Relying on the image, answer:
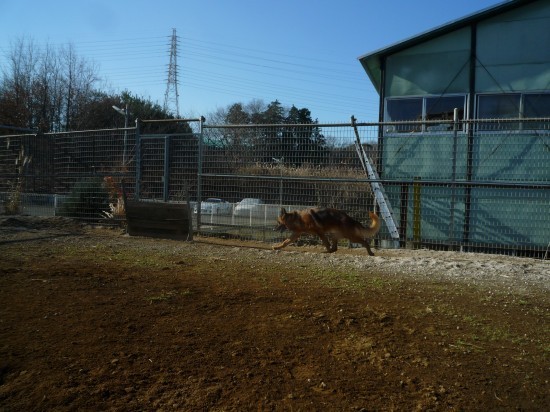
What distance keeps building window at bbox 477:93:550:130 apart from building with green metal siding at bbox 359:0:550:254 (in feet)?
0.07

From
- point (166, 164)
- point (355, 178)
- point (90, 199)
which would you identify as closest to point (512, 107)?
point (355, 178)

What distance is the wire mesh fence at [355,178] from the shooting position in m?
9.29

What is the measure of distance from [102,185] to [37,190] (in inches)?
118

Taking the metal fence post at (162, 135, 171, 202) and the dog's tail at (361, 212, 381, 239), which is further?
the metal fence post at (162, 135, 171, 202)

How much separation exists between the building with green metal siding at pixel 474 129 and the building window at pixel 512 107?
0.02 metres

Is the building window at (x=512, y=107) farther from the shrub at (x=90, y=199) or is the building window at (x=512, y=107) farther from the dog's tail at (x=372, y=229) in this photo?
the shrub at (x=90, y=199)

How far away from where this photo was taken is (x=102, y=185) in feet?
41.5

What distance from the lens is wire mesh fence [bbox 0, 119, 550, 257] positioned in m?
9.29

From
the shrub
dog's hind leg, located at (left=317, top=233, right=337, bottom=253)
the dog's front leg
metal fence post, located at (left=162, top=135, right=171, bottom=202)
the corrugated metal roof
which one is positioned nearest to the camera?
dog's hind leg, located at (left=317, top=233, right=337, bottom=253)

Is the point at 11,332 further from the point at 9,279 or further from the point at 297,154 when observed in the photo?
the point at 297,154

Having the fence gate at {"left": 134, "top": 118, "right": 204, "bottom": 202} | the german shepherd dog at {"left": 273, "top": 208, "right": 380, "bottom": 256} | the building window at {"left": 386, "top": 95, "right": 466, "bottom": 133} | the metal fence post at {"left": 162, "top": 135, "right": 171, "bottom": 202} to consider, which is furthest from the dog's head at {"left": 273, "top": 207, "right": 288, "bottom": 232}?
the building window at {"left": 386, "top": 95, "right": 466, "bottom": 133}

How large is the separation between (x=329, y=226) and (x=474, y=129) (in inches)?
152

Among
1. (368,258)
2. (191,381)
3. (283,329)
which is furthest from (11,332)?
(368,258)

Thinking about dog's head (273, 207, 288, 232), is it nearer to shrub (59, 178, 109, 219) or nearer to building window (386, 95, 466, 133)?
building window (386, 95, 466, 133)
